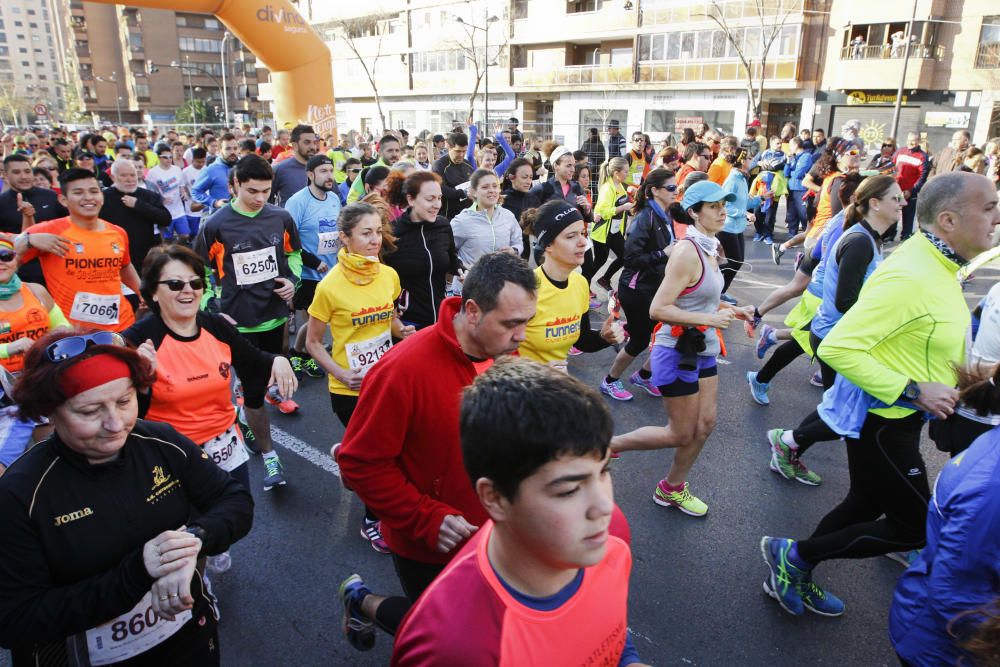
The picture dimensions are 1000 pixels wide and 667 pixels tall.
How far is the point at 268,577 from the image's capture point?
140 inches

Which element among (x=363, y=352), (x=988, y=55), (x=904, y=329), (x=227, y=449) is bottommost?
(x=227, y=449)

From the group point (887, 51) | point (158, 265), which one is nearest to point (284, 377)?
point (158, 265)

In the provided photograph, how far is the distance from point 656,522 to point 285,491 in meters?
2.49

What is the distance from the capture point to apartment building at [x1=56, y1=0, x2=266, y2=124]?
245ft

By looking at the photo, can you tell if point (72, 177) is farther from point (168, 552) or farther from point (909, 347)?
point (909, 347)

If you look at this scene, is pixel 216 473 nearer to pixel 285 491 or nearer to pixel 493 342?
pixel 493 342

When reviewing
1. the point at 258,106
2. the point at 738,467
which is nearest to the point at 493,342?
the point at 738,467

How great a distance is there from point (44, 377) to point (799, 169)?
1408cm

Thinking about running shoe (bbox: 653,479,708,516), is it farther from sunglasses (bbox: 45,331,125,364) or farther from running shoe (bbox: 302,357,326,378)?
running shoe (bbox: 302,357,326,378)

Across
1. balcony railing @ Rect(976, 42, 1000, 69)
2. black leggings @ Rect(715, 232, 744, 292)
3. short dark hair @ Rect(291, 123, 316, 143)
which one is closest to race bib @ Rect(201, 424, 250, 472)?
short dark hair @ Rect(291, 123, 316, 143)

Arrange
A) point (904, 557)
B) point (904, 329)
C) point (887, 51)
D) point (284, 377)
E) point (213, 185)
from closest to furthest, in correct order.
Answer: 1. point (904, 329)
2. point (284, 377)
3. point (904, 557)
4. point (213, 185)
5. point (887, 51)

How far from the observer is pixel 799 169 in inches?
524

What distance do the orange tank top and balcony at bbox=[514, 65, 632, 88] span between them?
38.0m

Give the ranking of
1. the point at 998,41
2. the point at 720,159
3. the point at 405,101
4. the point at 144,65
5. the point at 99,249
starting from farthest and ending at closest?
1. the point at 144,65
2. the point at 405,101
3. the point at 998,41
4. the point at 720,159
5. the point at 99,249
